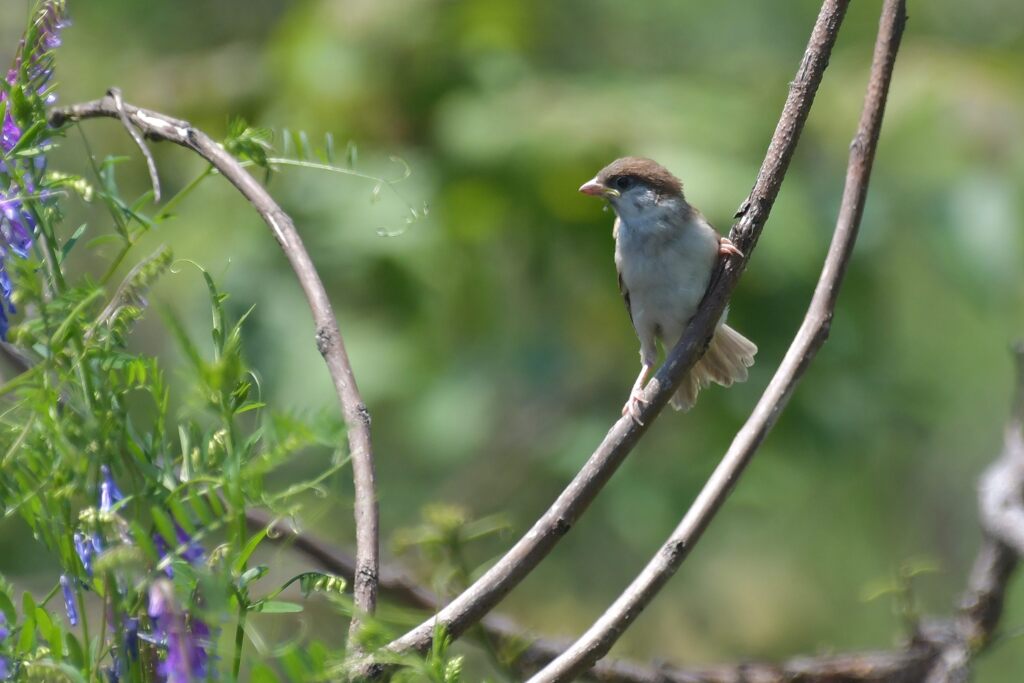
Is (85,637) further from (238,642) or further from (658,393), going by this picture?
(658,393)

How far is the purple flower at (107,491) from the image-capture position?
A: 4.76ft

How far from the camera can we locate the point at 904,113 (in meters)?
5.06

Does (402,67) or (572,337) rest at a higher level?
(402,67)

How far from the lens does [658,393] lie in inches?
67.4

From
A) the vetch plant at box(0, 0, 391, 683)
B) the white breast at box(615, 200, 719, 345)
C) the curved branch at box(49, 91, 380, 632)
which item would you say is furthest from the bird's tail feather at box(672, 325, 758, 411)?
the vetch plant at box(0, 0, 391, 683)

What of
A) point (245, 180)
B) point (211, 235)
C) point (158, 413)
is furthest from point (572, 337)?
point (158, 413)

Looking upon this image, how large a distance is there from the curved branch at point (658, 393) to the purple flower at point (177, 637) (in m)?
0.23

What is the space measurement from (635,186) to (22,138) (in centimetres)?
215

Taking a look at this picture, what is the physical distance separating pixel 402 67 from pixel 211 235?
1.10 metres

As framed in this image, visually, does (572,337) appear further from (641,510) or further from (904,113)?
(904,113)

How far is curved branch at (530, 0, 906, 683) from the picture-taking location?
1630 mm

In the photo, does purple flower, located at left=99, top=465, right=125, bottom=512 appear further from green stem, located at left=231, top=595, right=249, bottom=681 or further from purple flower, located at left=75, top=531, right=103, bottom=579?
green stem, located at left=231, top=595, right=249, bottom=681

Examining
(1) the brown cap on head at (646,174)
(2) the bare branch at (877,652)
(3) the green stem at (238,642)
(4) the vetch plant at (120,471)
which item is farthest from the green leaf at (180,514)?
(1) the brown cap on head at (646,174)

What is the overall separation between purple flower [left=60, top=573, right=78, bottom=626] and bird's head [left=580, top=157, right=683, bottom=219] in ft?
7.18
